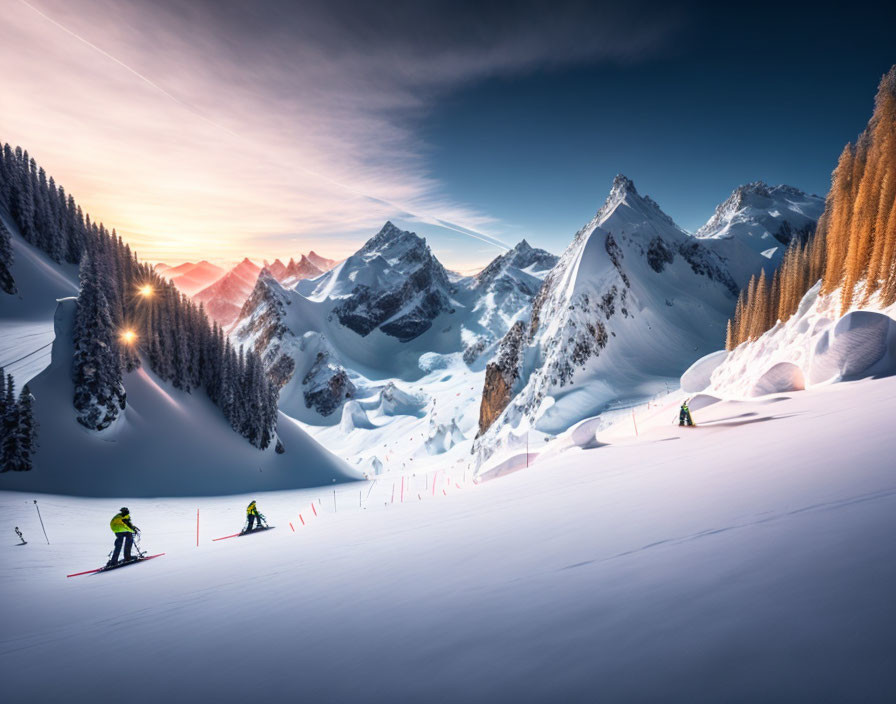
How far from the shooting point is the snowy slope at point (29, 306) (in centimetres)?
1934

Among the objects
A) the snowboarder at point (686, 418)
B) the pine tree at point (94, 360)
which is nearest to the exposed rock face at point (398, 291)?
the pine tree at point (94, 360)

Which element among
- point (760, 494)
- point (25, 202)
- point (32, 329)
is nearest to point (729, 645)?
point (760, 494)

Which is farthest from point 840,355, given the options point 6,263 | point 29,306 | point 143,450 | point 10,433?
point 6,263

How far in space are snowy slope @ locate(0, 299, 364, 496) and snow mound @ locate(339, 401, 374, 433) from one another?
44.8 metres

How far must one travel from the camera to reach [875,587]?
1.95 metres

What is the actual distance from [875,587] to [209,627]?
17.1 feet

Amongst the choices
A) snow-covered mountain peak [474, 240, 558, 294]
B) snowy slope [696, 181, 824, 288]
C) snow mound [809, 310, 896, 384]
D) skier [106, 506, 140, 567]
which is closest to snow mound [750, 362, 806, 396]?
snow mound [809, 310, 896, 384]

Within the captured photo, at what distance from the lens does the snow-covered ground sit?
179cm

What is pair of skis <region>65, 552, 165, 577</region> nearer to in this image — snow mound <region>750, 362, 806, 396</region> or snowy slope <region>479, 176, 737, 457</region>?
snow mound <region>750, 362, 806, 396</region>

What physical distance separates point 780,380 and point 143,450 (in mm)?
32412

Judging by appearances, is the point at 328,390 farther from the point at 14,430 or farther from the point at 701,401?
the point at 701,401

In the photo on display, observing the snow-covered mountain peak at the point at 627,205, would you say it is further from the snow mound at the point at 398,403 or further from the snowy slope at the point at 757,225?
the snow mound at the point at 398,403

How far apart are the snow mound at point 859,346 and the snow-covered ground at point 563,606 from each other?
25.5 feet

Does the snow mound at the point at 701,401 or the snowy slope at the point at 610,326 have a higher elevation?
the snowy slope at the point at 610,326
